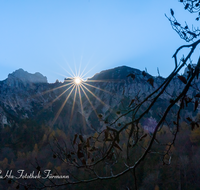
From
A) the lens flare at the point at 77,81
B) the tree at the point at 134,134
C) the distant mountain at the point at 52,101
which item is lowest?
the tree at the point at 134,134

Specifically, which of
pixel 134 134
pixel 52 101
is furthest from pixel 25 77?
pixel 134 134

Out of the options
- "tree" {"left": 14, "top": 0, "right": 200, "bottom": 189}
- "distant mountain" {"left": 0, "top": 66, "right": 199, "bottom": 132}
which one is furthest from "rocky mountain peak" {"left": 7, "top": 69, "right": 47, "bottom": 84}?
"tree" {"left": 14, "top": 0, "right": 200, "bottom": 189}

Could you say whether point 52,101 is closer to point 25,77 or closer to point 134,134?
point 25,77

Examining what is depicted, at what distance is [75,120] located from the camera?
117 m

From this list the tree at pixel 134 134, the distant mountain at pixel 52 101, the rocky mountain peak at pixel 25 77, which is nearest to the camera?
the tree at pixel 134 134

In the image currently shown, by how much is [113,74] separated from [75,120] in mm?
55917

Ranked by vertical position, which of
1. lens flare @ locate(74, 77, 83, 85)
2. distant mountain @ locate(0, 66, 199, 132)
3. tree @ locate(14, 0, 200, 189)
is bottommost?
tree @ locate(14, 0, 200, 189)

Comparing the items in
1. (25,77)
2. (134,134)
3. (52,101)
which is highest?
(25,77)

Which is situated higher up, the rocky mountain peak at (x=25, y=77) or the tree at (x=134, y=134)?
the rocky mountain peak at (x=25, y=77)

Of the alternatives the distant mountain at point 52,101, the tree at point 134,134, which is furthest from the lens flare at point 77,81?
the tree at point 134,134

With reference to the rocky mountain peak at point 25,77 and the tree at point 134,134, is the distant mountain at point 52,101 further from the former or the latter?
the tree at point 134,134

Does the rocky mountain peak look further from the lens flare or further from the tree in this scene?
the tree

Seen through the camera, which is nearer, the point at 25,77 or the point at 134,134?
the point at 134,134

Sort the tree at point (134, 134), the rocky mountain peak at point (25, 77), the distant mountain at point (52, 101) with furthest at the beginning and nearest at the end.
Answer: the rocky mountain peak at point (25, 77) < the distant mountain at point (52, 101) < the tree at point (134, 134)
